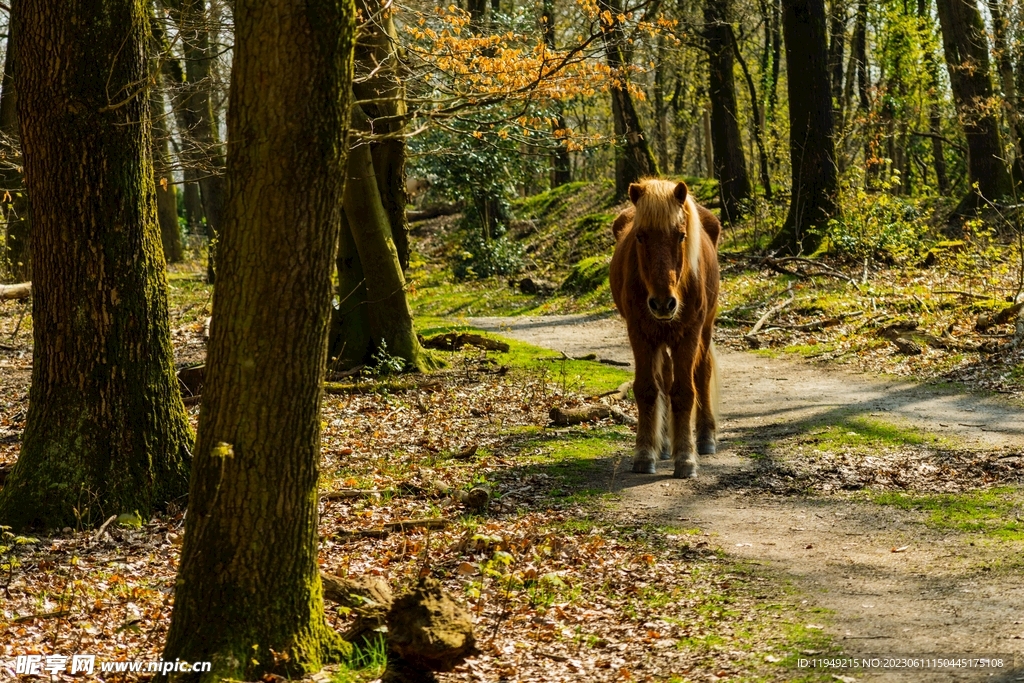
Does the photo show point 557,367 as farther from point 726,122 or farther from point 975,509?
point 726,122

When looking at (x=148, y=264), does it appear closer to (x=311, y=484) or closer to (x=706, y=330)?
(x=311, y=484)

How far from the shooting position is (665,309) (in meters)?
7.56

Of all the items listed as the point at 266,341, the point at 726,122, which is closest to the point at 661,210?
the point at 266,341

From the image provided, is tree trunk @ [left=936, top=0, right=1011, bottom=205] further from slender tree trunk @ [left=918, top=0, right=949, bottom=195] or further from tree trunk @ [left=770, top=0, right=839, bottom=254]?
slender tree trunk @ [left=918, top=0, right=949, bottom=195]

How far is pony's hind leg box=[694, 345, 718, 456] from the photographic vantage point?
9.15 meters

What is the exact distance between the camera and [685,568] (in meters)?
6.17

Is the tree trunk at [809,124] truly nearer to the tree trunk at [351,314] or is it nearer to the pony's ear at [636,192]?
the tree trunk at [351,314]

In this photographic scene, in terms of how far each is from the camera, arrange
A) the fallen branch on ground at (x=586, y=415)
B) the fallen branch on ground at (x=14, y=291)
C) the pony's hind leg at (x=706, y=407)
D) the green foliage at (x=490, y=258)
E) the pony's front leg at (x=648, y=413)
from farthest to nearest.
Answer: the green foliage at (x=490, y=258)
the fallen branch on ground at (x=14, y=291)
the fallen branch on ground at (x=586, y=415)
the pony's hind leg at (x=706, y=407)
the pony's front leg at (x=648, y=413)

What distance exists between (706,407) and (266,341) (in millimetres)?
5910

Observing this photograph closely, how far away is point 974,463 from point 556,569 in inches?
169

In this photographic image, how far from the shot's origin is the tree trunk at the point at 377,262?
41.6 feet

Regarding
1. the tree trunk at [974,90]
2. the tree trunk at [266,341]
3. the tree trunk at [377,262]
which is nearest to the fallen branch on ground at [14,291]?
the tree trunk at [377,262]

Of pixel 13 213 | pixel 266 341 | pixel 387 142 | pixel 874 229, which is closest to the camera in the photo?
pixel 266 341

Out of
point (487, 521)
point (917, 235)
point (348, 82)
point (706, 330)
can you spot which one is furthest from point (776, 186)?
point (348, 82)
